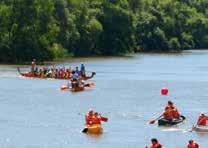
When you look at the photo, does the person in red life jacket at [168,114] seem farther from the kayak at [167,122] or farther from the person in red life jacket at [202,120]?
the person in red life jacket at [202,120]

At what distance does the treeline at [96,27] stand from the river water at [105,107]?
812 cm

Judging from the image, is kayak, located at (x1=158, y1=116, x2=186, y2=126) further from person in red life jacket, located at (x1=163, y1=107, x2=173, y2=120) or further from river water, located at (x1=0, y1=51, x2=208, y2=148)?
river water, located at (x1=0, y1=51, x2=208, y2=148)

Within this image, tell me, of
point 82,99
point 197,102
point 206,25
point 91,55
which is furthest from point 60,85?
point 206,25

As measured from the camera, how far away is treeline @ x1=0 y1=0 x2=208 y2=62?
292 ft

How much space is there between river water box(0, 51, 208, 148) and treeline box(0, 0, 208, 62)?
812 cm

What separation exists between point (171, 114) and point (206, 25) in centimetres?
11396

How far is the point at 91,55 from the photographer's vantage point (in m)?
110

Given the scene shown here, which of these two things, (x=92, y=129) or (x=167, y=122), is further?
(x=167, y=122)

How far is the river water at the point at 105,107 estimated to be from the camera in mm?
35969

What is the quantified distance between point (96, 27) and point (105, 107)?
57.5 metres

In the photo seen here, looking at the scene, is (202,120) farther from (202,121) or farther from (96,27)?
(96,27)

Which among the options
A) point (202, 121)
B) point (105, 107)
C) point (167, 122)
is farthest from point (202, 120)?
point (105, 107)

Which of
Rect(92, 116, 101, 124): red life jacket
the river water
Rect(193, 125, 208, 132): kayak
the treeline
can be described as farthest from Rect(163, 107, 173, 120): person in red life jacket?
the treeline

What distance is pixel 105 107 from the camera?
48.8 m
